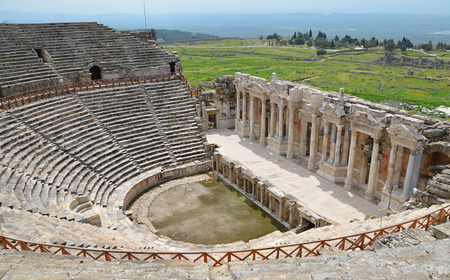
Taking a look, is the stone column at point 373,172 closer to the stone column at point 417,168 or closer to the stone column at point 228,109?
the stone column at point 417,168

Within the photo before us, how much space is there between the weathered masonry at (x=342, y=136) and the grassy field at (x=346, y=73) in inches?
875

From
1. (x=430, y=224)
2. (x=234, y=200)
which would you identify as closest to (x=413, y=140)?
(x=430, y=224)

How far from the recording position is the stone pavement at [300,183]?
64.1 ft

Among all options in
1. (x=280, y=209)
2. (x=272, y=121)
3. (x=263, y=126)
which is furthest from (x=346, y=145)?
(x=263, y=126)

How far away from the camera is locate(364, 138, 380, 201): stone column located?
65.5ft

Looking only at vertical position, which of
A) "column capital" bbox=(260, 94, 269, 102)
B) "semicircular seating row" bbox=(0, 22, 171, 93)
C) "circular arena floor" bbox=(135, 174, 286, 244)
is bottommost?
"circular arena floor" bbox=(135, 174, 286, 244)

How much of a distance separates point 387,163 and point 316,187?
4.32 meters

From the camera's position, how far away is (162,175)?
24844 millimetres

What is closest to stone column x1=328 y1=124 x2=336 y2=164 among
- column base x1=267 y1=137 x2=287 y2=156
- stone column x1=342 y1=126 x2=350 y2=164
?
stone column x1=342 y1=126 x2=350 y2=164

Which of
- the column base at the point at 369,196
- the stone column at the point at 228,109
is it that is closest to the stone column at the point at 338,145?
the column base at the point at 369,196

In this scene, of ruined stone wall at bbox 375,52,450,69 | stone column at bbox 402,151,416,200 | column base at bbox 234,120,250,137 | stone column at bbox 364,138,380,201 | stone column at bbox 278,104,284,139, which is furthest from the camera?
ruined stone wall at bbox 375,52,450,69

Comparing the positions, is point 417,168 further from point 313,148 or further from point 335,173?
point 313,148

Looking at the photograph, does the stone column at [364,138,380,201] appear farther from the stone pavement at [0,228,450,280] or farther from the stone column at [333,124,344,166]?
the stone pavement at [0,228,450,280]

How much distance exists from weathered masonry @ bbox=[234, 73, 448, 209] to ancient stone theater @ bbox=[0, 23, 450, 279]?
0.09m
